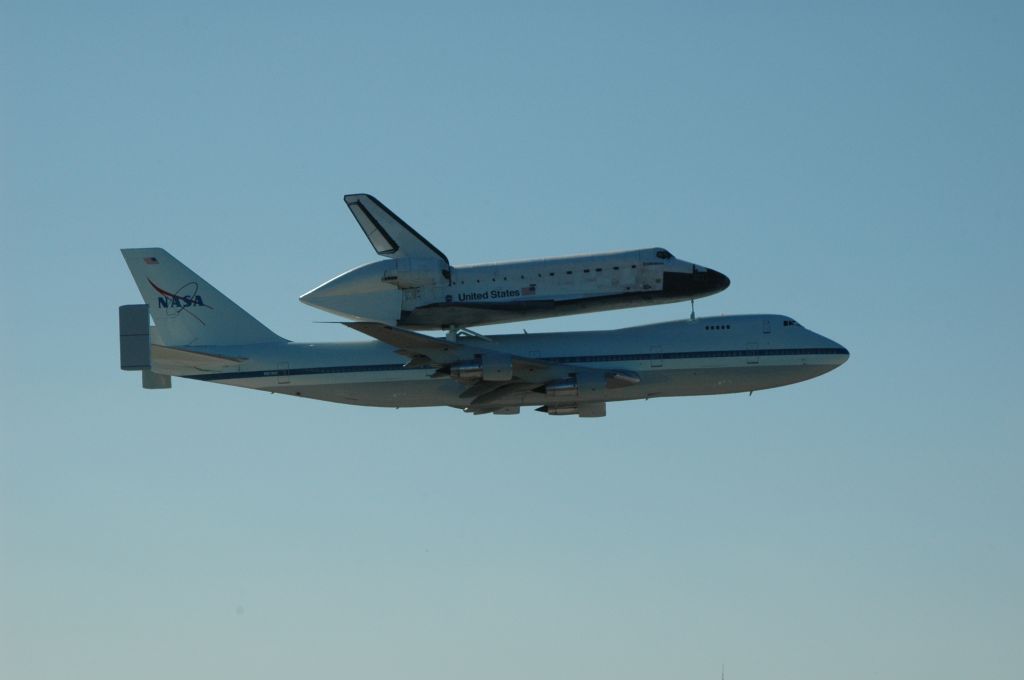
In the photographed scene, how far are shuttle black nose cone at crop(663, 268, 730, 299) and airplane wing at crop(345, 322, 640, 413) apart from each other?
5.37m

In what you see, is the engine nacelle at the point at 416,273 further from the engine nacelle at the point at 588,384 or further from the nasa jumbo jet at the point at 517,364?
the engine nacelle at the point at 588,384

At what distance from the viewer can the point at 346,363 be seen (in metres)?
80.0

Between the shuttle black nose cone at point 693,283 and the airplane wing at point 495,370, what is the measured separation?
17.6 ft

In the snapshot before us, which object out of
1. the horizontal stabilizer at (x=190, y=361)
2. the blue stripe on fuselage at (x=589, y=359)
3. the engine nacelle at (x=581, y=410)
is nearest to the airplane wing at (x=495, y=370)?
the blue stripe on fuselage at (x=589, y=359)

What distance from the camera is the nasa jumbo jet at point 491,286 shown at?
7388cm

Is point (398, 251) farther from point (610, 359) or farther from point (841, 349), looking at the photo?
point (841, 349)

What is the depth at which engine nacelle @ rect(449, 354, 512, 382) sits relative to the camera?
7650cm

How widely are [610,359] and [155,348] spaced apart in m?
21.2

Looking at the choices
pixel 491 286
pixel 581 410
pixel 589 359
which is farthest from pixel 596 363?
Result: pixel 491 286

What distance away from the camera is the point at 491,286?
244 ft

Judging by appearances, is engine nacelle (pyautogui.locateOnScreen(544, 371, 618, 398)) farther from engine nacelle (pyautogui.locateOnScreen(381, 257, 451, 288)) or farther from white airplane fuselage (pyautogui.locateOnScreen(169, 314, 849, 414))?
engine nacelle (pyautogui.locateOnScreen(381, 257, 451, 288))

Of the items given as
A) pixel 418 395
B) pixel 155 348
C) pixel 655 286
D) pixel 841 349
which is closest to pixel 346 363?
pixel 418 395

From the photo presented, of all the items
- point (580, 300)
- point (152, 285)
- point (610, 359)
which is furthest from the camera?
point (152, 285)

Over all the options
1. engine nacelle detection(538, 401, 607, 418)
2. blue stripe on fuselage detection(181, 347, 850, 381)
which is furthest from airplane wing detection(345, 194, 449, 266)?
engine nacelle detection(538, 401, 607, 418)
